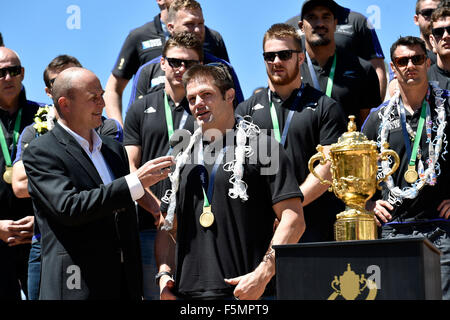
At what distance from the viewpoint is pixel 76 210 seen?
494 centimetres

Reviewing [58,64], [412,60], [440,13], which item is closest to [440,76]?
[440,13]

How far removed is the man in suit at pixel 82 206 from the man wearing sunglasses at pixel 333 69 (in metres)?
2.87

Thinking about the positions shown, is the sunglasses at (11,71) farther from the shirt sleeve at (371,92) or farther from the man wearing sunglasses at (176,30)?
the shirt sleeve at (371,92)

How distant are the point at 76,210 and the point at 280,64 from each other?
2.77 m

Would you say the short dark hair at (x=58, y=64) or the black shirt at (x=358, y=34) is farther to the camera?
the black shirt at (x=358, y=34)

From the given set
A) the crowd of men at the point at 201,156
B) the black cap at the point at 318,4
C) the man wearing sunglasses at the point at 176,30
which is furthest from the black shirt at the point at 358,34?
the man wearing sunglasses at the point at 176,30

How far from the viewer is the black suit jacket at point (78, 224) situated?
499 cm

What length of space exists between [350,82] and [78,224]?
143 inches

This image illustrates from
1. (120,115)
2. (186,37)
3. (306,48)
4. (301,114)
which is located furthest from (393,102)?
(120,115)

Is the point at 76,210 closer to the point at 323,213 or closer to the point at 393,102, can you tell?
the point at 323,213

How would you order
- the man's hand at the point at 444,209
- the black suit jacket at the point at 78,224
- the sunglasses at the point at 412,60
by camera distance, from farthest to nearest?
the sunglasses at the point at 412,60, the man's hand at the point at 444,209, the black suit jacket at the point at 78,224

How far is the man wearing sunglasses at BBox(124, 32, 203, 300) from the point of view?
687 cm

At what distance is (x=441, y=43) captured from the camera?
781cm

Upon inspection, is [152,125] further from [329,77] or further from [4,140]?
[329,77]
